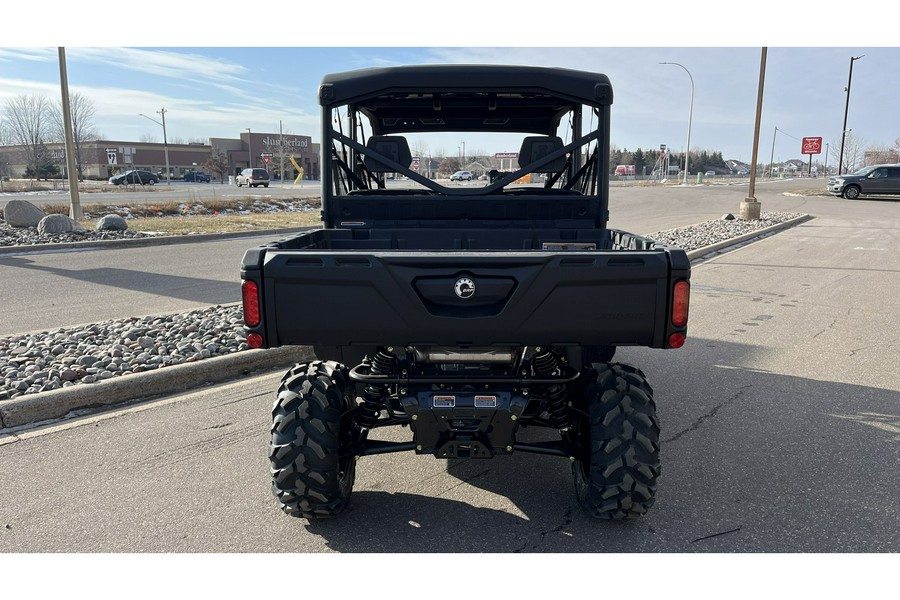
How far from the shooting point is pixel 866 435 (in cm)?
451

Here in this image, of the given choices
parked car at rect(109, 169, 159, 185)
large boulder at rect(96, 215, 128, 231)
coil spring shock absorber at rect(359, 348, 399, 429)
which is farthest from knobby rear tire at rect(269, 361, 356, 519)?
parked car at rect(109, 169, 159, 185)

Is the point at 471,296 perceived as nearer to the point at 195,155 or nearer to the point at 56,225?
the point at 56,225

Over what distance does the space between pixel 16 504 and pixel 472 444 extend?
2.59m

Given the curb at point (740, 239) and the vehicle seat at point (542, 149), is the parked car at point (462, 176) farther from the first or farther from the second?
the curb at point (740, 239)

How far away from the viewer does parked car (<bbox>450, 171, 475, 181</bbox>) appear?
480cm

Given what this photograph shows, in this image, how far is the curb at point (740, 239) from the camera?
552 inches

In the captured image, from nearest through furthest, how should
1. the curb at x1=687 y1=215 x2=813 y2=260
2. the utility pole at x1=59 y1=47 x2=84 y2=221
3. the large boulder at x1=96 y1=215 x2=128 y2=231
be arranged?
1. the curb at x1=687 y1=215 x2=813 y2=260
2. the large boulder at x1=96 y1=215 x2=128 y2=231
3. the utility pole at x1=59 y1=47 x2=84 y2=221

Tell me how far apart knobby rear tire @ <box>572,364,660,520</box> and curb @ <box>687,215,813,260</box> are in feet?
33.0

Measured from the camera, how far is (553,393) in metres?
3.40

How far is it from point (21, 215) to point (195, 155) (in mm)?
88786

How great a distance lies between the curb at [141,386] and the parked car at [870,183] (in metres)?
35.3

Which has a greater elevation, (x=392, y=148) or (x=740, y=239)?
(x=392, y=148)

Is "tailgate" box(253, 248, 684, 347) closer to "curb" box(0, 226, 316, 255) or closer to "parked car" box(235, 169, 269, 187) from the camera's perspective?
"curb" box(0, 226, 316, 255)

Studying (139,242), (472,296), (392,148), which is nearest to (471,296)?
(472,296)
